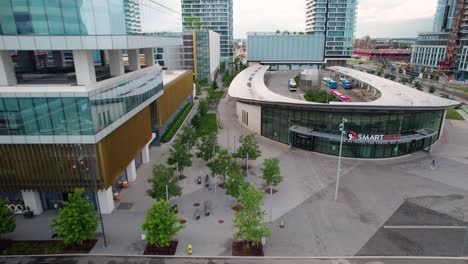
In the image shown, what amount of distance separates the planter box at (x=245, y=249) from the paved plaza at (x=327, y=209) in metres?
0.60

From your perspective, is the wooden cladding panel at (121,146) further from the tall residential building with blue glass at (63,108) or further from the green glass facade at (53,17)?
the green glass facade at (53,17)

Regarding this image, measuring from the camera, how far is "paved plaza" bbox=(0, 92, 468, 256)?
1018 inches

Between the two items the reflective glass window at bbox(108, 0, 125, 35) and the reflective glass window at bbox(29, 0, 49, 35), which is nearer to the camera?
the reflective glass window at bbox(29, 0, 49, 35)

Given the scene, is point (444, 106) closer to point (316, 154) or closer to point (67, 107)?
point (316, 154)

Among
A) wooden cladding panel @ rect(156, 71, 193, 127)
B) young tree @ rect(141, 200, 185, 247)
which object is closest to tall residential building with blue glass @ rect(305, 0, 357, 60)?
wooden cladding panel @ rect(156, 71, 193, 127)

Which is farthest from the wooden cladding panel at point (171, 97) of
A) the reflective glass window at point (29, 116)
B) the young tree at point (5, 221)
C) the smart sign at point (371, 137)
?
the smart sign at point (371, 137)

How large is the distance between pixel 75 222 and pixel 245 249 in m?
13.7

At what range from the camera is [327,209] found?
103 ft

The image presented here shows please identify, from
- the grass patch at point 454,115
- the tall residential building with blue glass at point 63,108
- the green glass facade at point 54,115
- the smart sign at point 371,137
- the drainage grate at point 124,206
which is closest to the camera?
the tall residential building with blue glass at point 63,108

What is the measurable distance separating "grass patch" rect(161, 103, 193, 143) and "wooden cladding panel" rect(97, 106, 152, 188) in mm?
12647

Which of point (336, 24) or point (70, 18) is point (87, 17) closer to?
point (70, 18)

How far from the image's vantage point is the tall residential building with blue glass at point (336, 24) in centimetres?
15525

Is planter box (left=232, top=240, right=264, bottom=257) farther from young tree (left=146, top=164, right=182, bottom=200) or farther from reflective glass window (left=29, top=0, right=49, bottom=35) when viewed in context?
reflective glass window (left=29, top=0, right=49, bottom=35)

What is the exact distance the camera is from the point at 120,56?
3388 cm
